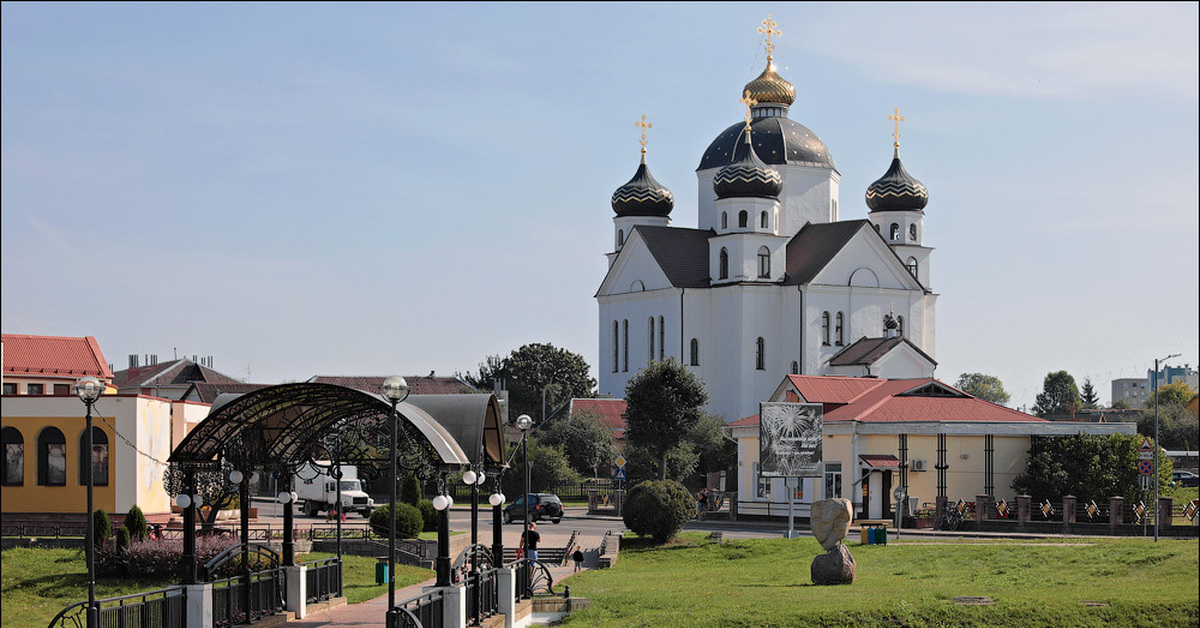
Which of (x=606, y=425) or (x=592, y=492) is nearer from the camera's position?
(x=592, y=492)

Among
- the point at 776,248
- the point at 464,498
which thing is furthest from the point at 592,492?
the point at 776,248

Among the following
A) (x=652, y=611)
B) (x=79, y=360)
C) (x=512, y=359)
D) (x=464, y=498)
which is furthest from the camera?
(x=512, y=359)

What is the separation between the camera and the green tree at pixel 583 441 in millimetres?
81000

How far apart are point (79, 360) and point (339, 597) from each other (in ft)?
131

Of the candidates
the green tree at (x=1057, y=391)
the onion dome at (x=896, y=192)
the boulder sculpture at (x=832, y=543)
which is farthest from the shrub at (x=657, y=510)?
the green tree at (x=1057, y=391)

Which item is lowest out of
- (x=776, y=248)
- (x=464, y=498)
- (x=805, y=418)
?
(x=464, y=498)

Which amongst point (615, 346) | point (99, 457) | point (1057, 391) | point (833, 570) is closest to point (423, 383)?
point (615, 346)

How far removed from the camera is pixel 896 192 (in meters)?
93.5

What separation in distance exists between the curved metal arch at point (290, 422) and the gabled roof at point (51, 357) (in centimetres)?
3777

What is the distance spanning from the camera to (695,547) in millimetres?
42719

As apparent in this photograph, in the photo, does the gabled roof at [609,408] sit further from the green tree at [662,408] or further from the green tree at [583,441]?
the green tree at [662,408]

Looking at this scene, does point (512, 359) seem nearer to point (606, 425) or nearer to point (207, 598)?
point (606, 425)

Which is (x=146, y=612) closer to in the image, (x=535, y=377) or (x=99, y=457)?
(x=99, y=457)

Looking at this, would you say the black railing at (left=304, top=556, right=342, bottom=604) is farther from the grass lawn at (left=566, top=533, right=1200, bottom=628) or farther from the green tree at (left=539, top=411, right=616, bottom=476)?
the green tree at (left=539, top=411, right=616, bottom=476)
